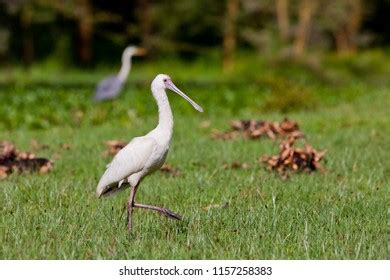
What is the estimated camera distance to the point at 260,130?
13641 mm

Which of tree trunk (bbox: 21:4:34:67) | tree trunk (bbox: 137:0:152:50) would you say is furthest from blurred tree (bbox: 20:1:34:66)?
tree trunk (bbox: 137:0:152:50)

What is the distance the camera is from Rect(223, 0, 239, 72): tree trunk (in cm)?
3547

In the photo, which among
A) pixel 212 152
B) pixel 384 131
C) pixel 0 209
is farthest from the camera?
pixel 384 131

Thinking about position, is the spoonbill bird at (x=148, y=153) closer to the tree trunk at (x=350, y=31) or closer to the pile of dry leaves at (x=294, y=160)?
the pile of dry leaves at (x=294, y=160)

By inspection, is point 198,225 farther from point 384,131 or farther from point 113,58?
point 113,58

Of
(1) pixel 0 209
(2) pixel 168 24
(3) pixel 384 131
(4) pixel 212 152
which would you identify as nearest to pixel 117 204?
(1) pixel 0 209

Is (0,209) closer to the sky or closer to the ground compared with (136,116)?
closer to the ground

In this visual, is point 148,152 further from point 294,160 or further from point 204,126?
point 204,126

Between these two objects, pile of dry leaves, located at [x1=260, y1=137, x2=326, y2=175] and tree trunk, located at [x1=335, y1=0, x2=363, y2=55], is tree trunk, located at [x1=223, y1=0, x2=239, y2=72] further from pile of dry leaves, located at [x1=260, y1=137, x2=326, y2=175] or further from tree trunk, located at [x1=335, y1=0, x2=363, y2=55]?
pile of dry leaves, located at [x1=260, y1=137, x2=326, y2=175]

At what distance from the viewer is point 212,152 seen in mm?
12273

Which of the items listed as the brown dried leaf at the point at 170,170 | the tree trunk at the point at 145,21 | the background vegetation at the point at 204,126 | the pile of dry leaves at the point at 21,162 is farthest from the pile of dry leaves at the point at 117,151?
the tree trunk at the point at 145,21

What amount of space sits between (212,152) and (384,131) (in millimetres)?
4109

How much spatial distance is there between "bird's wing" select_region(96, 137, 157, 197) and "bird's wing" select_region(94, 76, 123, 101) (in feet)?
38.6
